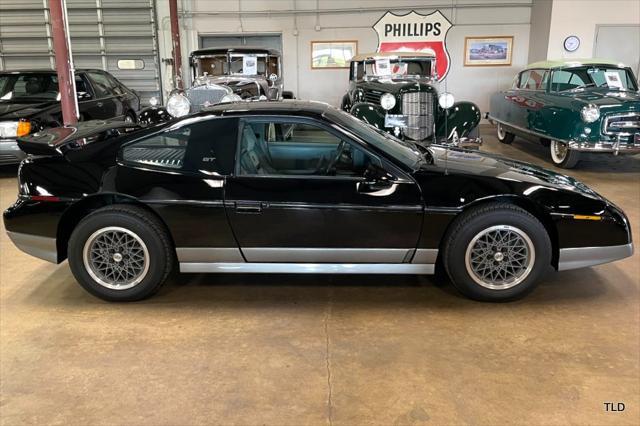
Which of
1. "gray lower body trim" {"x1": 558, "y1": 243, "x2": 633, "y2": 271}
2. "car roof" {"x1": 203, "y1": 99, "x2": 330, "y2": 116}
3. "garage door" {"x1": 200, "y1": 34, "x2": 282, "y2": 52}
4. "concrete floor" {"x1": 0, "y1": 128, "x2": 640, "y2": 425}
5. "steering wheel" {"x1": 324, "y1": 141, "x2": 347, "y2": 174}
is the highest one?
"garage door" {"x1": 200, "y1": 34, "x2": 282, "y2": 52}

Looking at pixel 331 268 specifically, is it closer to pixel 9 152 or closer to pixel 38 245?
pixel 38 245

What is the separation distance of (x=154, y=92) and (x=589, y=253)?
14633 millimetres

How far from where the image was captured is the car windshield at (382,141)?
345 cm

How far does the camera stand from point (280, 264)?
348 centimetres

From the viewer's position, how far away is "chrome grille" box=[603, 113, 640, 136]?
7.62m

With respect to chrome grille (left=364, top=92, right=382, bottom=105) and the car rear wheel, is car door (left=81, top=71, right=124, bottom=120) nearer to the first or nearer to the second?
chrome grille (left=364, top=92, right=382, bottom=105)

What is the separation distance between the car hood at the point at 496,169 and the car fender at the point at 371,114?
12.5 feet

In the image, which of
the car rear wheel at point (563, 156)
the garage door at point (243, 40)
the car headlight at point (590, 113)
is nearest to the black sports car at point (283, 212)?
Result: the car headlight at point (590, 113)

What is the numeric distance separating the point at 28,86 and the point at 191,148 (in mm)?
6780

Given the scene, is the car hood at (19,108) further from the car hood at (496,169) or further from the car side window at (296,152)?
the car hood at (496,169)

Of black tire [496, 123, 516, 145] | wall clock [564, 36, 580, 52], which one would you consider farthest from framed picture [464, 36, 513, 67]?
black tire [496, 123, 516, 145]

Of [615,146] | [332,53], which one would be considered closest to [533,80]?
[615,146]

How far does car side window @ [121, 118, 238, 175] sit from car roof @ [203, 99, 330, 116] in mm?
104

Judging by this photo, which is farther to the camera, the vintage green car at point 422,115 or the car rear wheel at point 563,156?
the car rear wheel at point 563,156
